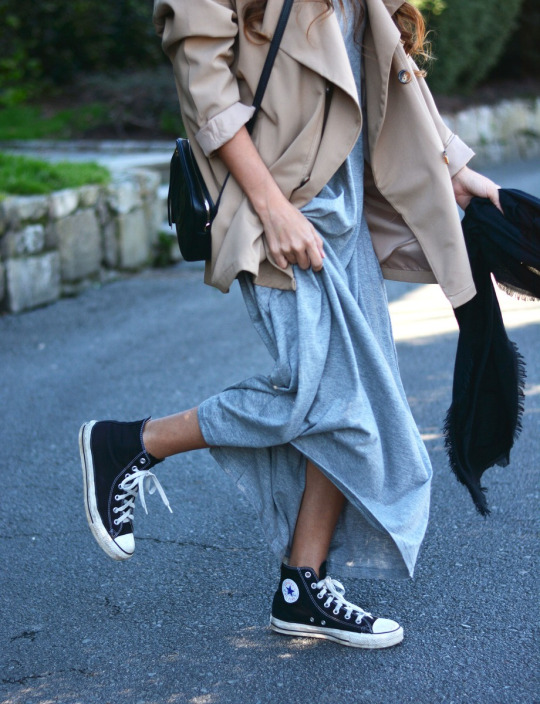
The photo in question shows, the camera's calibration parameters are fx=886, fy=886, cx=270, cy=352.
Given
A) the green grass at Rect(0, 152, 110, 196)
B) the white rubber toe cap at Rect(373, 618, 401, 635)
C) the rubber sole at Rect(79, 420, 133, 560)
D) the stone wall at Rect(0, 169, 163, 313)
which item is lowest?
the stone wall at Rect(0, 169, 163, 313)

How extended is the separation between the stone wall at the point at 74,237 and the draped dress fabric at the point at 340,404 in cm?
386

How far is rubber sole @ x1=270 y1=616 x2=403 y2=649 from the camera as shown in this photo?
2.18m

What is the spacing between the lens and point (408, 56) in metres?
2.14

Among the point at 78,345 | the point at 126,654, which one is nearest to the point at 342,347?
the point at 126,654

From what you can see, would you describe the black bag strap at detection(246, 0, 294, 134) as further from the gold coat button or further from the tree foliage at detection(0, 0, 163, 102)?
the tree foliage at detection(0, 0, 163, 102)

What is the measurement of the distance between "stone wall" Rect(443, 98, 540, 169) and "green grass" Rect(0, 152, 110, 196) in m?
7.42

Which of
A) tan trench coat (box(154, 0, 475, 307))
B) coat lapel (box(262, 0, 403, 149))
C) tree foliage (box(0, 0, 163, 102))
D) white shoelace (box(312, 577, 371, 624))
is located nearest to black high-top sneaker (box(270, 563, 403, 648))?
Answer: white shoelace (box(312, 577, 371, 624))

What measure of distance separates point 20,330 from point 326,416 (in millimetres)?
3776

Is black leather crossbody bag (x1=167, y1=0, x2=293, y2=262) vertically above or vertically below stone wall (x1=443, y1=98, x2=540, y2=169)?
above

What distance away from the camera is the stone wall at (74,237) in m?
5.64

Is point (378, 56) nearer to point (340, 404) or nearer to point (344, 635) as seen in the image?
point (340, 404)

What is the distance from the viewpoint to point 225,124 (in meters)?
1.94

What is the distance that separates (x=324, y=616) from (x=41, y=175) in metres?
4.86

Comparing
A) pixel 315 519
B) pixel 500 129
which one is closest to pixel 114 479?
pixel 315 519
